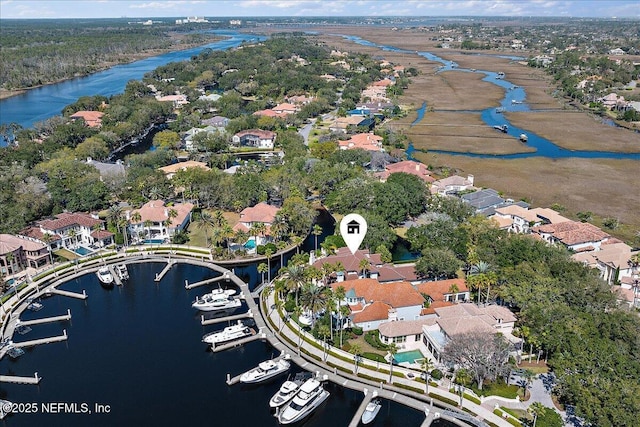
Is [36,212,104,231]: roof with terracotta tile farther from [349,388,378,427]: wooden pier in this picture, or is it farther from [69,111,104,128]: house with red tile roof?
[69,111,104,128]: house with red tile roof

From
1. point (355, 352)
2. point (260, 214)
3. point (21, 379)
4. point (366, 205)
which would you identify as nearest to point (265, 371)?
point (355, 352)

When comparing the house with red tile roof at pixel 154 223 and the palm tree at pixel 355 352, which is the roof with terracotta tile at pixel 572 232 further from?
the house with red tile roof at pixel 154 223

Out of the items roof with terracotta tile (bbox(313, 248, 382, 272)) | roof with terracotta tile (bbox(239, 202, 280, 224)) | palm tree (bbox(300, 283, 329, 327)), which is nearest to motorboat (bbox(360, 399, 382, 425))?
palm tree (bbox(300, 283, 329, 327))

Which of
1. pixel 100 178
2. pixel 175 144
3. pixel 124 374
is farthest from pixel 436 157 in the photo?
pixel 124 374

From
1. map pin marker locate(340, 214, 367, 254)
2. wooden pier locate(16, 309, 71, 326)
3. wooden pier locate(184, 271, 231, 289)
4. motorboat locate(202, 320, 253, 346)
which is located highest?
map pin marker locate(340, 214, 367, 254)

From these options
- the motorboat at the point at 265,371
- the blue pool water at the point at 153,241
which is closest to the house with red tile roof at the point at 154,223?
the blue pool water at the point at 153,241

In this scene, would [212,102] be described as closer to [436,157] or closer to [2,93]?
[436,157]
